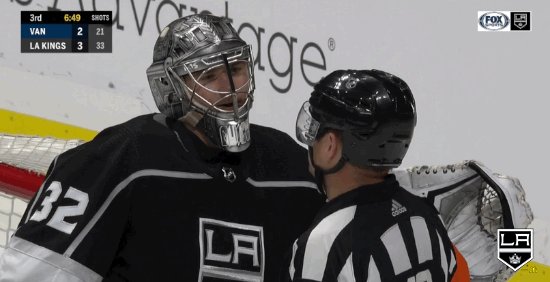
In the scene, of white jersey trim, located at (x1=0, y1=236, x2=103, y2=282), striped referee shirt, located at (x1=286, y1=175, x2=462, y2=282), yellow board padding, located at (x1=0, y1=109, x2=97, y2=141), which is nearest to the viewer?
striped referee shirt, located at (x1=286, y1=175, x2=462, y2=282)

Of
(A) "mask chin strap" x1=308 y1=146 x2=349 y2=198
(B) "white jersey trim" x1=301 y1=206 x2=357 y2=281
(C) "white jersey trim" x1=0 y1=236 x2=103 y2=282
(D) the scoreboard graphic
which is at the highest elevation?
(D) the scoreboard graphic

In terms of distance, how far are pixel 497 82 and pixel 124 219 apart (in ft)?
7.79

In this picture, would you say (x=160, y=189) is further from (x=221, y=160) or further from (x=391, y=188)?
(x=391, y=188)

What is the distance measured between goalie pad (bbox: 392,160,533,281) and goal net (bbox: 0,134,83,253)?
692 mm

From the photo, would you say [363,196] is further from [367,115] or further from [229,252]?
[229,252]

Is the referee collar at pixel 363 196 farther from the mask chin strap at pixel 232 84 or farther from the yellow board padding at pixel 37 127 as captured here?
the yellow board padding at pixel 37 127

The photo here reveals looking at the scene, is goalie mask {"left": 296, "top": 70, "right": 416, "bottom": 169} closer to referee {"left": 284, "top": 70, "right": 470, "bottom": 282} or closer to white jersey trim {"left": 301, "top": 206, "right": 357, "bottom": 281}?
referee {"left": 284, "top": 70, "right": 470, "bottom": 282}

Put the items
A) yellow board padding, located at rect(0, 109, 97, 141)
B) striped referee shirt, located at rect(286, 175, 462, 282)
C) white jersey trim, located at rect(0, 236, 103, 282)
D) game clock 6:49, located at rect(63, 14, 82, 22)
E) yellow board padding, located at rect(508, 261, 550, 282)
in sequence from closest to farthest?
striped referee shirt, located at rect(286, 175, 462, 282)
white jersey trim, located at rect(0, 236, 103, 282)
yellow board padding, located at rect(0, 109, 97, 141)
game clock 6:49, located at rect(63, 14, 82, 22)
yellow board padding, located at rect(508, 261, 550, 282)

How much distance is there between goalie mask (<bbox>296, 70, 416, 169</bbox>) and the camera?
185 cm

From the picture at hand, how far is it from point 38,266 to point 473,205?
83cm

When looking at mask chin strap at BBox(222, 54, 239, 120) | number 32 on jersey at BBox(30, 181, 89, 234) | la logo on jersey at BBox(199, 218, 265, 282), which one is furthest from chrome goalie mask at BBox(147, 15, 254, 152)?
number 32 on jersey at BBox(30, 181, 89, 234)

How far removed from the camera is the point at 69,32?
11.5 feet

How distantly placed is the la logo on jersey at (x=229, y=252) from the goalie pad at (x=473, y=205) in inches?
13.3

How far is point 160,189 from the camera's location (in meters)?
2.00
